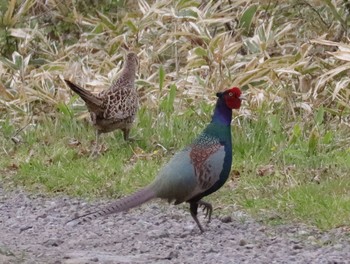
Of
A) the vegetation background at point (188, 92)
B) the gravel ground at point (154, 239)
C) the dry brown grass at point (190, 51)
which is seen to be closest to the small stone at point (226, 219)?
the gravel ground at point (154, 239)

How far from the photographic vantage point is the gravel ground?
6793 mm

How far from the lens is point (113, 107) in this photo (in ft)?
34.3

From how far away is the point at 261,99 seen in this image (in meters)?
11.1

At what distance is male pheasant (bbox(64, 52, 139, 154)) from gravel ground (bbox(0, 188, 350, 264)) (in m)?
1.74

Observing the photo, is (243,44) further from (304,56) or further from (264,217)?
(264,217)

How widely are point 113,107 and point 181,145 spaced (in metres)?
0.74

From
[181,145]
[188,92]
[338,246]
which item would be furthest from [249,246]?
[188,92]

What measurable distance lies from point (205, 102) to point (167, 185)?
154 inches

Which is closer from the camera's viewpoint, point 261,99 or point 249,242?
point 249,242

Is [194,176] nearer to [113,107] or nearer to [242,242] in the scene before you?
[242,242]

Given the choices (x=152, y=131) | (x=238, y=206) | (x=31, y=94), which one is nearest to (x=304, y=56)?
(x=152, y=131)

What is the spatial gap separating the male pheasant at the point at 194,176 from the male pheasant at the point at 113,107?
105 inches

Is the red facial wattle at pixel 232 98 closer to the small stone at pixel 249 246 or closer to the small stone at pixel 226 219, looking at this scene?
the small stone at pixel 226 219

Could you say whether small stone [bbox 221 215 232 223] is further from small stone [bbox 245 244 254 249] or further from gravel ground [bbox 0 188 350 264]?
small stone [bbox 245 244 254 249]
